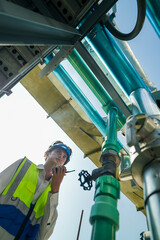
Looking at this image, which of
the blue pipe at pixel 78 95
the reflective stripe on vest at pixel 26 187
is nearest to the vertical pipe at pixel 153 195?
the reflective stripe on vest at pixel 26 187

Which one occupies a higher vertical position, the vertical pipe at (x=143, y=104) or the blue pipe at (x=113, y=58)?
the blue pipe at (x=113, y=58)

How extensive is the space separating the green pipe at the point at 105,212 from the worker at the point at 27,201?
0.88m

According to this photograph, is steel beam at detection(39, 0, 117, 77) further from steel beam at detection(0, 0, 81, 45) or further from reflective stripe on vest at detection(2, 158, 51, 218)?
reflective stripe on vest at detection(2, 158, 51, 218)

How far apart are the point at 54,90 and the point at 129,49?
1.13 m

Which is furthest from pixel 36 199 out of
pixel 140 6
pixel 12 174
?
pixel 140 6

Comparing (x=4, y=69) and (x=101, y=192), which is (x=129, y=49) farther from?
(x=101, y=192)

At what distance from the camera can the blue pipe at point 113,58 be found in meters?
1.64

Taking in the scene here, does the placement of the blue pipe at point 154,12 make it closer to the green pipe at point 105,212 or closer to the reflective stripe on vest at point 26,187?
the green pipe at point 105,212

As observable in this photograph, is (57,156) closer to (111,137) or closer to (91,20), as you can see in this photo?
(111,137)

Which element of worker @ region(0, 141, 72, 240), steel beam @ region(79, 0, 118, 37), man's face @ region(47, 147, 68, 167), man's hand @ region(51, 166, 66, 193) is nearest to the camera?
steel beam @ region(79, 0, 118, 37)

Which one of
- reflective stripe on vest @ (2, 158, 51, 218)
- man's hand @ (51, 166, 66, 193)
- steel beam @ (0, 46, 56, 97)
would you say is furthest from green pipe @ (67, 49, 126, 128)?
reflective stripe on vest @ (2, 158, 51, 218)

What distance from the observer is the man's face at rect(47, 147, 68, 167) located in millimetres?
2369

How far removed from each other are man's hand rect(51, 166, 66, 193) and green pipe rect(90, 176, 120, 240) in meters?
1.01

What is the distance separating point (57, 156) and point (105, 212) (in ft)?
5.60
